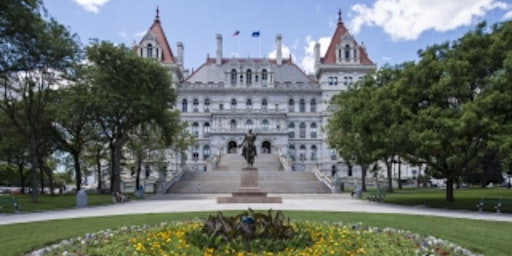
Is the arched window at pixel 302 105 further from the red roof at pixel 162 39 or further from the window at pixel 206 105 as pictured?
the red roof at pixel 162 39

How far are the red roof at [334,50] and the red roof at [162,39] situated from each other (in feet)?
98.1

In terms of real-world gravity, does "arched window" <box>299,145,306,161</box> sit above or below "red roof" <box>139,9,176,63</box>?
below

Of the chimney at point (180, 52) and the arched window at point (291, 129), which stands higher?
the chimney at point (180, 52)

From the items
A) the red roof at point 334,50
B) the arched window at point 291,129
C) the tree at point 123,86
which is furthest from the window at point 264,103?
the tree at point 123,86

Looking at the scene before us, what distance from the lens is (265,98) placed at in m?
80.6

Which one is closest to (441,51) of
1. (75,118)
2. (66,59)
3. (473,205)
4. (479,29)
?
(479,29)

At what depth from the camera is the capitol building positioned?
7656 cm

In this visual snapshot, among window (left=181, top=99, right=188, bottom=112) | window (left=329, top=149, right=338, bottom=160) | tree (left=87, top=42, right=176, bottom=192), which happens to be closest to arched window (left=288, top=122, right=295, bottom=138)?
window (left=329, top=149, right=338, bottom=160)

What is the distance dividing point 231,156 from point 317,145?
22.3 meters

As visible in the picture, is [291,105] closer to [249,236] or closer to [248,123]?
[248,123]

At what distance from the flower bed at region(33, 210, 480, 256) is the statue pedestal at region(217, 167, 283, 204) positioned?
49.5ft

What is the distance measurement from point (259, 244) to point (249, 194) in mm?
18244

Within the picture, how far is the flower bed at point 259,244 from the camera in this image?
9648 millimetres

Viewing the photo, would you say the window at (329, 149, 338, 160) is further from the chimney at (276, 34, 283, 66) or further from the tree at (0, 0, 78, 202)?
the tree at (0, 0, 78, 202)
